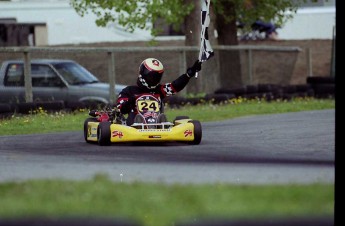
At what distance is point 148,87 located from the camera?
577 inches

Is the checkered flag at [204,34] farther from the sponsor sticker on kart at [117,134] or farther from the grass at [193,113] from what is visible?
the grass at [193,113]

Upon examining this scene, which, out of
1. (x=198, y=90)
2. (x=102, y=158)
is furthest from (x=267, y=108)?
(x=102, y=158)

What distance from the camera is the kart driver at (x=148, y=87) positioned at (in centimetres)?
1459

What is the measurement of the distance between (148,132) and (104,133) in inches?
21.6

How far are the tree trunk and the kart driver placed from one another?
1492cm

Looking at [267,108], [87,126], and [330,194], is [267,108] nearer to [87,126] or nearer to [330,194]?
[87,126]

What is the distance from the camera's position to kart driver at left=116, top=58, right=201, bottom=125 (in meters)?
14.6

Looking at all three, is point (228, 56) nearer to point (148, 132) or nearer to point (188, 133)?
point (188, 133)

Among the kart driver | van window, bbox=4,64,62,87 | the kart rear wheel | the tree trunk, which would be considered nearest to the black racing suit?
the kart driver

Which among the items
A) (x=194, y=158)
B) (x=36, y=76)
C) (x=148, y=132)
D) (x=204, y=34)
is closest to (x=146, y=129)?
(x=148, y=132)

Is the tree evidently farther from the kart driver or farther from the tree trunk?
the kart driver

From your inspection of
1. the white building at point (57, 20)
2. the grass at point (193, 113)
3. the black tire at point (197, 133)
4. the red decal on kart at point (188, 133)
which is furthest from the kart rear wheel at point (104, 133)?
the white building at point (57, 20)

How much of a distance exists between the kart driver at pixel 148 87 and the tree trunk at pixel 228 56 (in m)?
14.9
